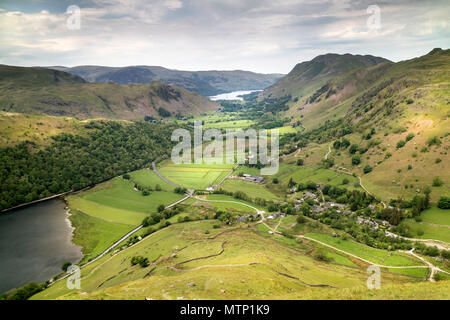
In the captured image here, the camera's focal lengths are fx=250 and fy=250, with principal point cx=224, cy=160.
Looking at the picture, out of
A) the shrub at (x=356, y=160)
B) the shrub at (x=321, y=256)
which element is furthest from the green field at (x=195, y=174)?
the shrub at (x=321, y=256)

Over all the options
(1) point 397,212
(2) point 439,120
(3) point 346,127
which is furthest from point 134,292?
(3) point 346,127

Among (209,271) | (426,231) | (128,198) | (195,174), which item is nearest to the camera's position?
(209,271)

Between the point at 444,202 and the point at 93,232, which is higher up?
the point at 444,202

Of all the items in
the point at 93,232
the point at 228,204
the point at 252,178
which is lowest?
the point at 93,232

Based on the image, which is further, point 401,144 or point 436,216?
point 401,144

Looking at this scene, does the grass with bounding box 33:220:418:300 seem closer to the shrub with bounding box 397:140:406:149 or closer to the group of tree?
the group of tree

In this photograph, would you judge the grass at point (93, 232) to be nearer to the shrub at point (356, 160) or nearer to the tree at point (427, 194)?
the tree at point (427, 194)

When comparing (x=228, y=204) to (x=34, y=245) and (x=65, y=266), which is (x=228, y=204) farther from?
(x=34, y=245)

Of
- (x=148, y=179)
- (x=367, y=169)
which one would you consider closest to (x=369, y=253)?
(x=367, y=169)
